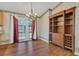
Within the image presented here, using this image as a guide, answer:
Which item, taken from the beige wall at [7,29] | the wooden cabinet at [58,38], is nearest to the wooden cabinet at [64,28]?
the wooden cabinet at [58,38]

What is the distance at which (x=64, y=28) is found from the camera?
3.07 m

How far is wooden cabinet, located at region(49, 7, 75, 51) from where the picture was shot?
2.92 meters

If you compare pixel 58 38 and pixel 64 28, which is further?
pixel 58 38

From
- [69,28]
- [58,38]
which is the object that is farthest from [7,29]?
[69,28]

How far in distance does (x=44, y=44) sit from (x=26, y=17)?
79cm

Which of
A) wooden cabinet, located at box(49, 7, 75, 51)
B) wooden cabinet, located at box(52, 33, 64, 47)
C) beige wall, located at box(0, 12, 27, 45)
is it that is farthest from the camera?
wooden cabinet, located at box(52, 33, 64, 47)

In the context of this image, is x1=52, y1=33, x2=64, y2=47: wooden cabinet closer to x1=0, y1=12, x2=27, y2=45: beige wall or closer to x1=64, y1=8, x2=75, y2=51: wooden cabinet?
x1=64, y1=8, x2=75, y2=51: wooden cabinet

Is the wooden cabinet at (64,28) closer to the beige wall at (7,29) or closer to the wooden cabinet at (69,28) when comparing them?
the wooden cabinet at (69,28)

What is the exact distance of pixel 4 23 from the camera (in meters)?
2.93

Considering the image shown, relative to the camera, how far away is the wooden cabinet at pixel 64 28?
2918 millimetres

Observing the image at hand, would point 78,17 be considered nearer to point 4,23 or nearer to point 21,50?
point 21,50

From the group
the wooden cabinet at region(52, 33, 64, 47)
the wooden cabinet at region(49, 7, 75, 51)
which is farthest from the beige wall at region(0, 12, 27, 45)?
the wooden cabinet at region(52, 33, 64, 47)

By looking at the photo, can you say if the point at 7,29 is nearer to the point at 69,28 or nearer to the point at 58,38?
the point at 58,38

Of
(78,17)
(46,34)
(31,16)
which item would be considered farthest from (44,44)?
(78,17)
